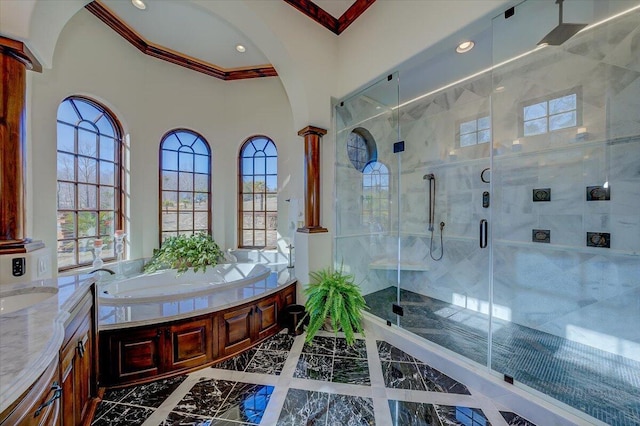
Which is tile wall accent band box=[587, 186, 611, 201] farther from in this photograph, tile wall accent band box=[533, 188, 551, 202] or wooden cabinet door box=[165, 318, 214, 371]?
wooden cabinet door box=[165, 318, 214, 371]

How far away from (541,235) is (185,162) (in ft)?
15.3

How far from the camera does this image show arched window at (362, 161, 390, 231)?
3.40 metres

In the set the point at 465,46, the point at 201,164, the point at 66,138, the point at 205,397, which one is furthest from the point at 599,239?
the point at 66,138

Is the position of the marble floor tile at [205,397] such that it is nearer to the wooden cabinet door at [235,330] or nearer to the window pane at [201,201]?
the wooden cabinet door at [235,330]

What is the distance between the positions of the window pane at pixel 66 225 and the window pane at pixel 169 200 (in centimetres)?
97

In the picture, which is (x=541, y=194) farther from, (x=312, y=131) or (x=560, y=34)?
(x=312, y=131)

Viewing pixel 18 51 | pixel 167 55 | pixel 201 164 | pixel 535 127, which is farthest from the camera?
pixel 201 164

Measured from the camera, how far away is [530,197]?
2.75 m

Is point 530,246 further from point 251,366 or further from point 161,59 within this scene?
point 161,59

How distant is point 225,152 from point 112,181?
149cm

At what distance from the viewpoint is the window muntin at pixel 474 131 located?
312 cm

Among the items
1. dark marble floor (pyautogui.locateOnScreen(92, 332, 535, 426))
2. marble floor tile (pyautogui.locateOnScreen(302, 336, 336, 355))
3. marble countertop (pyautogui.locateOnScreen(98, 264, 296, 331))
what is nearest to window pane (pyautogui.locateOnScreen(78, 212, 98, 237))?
marble countertop (pyautogui.locateOnScreen(98, 264, 296, 331))

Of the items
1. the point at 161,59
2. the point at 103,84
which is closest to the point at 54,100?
the point at 103,84

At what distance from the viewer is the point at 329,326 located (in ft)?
9.20
